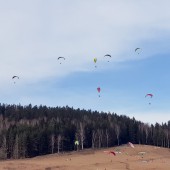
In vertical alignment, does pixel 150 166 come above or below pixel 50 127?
below

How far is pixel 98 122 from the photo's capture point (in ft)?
391

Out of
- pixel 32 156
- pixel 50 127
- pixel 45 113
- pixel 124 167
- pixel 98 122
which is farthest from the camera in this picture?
pixel 45 113

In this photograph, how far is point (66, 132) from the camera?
355 ft

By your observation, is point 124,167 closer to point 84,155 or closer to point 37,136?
point 84,155

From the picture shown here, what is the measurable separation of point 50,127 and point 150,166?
45.3 m

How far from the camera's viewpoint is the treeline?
98688mm

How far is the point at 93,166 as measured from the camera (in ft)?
225

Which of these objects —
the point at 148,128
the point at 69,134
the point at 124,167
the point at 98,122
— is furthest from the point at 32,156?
the point at 148,128

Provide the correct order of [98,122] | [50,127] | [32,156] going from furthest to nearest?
[98,122], [50,127], [32,156]

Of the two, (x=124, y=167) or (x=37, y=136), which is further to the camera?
(x=37, y=136)

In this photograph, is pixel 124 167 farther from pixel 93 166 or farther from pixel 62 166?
pixel 62 166

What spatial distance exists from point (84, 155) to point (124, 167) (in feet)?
87.9

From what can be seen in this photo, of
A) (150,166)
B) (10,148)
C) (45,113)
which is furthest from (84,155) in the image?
(45,113)

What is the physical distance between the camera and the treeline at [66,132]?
324 feet
